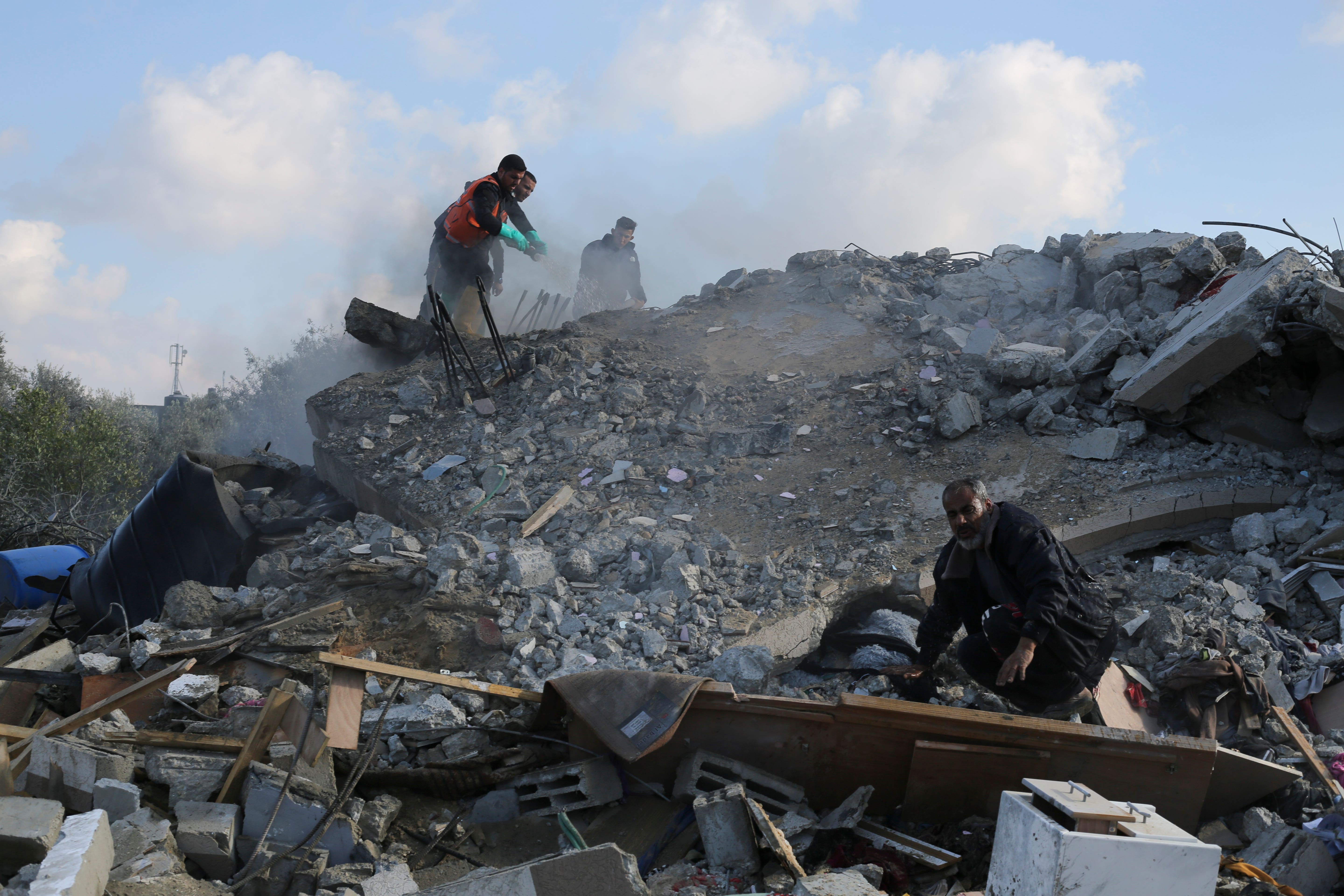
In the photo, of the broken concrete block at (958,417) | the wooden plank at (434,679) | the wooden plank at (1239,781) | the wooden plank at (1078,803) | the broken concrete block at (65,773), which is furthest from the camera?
the broken concrete block at (958,417)

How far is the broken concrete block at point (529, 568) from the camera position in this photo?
488cm

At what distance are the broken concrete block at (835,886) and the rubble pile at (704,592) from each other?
0.01m

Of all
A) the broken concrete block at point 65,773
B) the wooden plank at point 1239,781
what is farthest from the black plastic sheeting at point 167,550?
the wooden plank at point 1239,781

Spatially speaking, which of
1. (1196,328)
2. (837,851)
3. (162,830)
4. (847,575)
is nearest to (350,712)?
(162,830)

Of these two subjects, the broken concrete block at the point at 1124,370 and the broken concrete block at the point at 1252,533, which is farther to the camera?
the broken concrete block at the point at 1124,370

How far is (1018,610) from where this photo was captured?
131 inches

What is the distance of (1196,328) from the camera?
6.03 meters

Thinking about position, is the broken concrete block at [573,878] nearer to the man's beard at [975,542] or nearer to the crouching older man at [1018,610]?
the crouching older man at [1018,610]

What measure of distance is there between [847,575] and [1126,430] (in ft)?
9.03

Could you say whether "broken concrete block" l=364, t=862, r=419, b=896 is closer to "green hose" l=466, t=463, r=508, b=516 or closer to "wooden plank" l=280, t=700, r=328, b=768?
"wooden plank" l=280, t=700, r=328, b=768

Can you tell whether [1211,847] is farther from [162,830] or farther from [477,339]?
[477,339]

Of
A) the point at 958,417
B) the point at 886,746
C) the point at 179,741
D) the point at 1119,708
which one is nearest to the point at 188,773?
the point at 179,741

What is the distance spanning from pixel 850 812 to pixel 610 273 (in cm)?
992

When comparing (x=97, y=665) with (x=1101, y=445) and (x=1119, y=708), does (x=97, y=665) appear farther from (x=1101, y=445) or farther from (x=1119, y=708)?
(x=1101, y=445)
